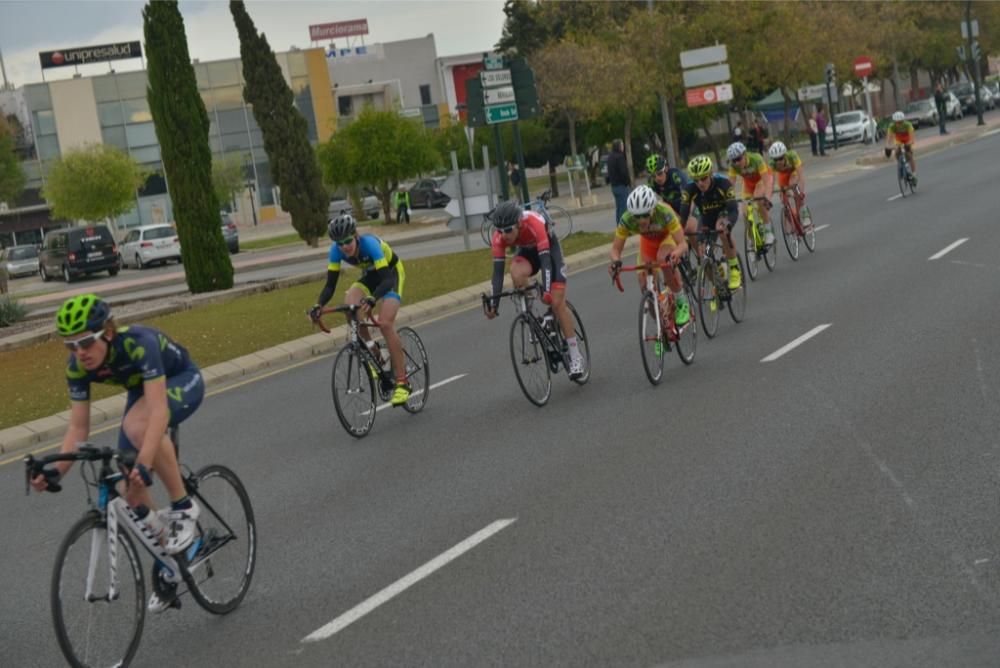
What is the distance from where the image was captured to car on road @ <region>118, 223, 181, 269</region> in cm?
5184

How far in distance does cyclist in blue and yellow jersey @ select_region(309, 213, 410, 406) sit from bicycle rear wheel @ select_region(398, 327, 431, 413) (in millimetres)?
235

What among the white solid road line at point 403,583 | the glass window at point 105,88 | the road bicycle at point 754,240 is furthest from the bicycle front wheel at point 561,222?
the glass window at point 105,88

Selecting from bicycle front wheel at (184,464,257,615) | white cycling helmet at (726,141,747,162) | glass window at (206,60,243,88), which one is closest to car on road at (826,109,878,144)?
glass window at (206,60,243,88)

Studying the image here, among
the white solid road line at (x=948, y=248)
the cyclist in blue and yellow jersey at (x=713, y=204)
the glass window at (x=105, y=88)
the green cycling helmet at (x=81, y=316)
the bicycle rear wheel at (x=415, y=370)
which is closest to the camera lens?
the green cycling helmet at (x=81, y=316)

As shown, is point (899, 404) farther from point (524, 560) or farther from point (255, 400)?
point (255, 400)

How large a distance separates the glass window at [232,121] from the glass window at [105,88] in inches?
239

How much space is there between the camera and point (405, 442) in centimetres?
1216

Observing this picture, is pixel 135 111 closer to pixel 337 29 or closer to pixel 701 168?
pixel 337 29

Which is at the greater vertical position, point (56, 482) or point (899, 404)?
point (56, 482)

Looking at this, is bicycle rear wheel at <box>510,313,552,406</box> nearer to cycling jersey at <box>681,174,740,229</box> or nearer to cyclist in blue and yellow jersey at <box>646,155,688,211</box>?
cycling jersey at <box>681,174,740,229</box>

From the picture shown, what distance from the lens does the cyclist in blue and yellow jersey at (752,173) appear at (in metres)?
19.4

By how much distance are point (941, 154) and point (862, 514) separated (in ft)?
139

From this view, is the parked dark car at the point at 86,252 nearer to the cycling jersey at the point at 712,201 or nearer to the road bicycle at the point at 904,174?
the road bicycle at the point at 904,174

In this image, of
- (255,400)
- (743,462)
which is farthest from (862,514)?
(255,400)
